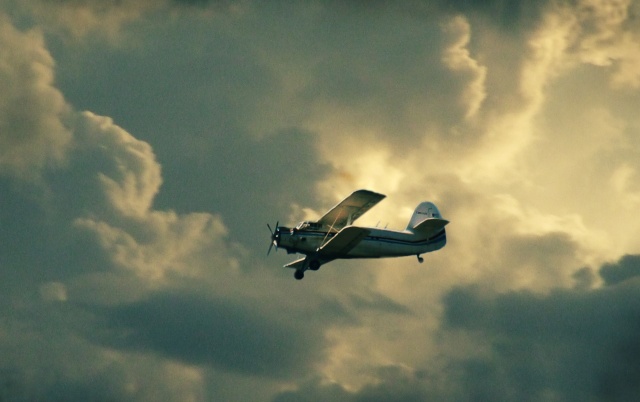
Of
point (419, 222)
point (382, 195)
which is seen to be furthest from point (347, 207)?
point (419, 222)

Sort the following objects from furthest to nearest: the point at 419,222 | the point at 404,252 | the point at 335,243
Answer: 1. the point at 419,222
2. the point at 404,252
3. the point at 335,243

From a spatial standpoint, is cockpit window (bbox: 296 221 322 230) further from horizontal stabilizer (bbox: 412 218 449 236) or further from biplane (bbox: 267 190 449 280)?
horizontal stabilizer (bbox: 412 218 449 236)

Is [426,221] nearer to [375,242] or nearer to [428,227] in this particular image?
[428,227]

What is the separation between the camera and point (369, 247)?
5459 centimetres

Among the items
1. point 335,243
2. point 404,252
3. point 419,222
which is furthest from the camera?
point 419,222

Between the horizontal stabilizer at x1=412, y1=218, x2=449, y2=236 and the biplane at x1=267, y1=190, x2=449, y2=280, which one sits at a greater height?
the horizontal stabilizer at x1=412, y1=218, x2=449, y2=236

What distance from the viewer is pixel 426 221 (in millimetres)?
55500

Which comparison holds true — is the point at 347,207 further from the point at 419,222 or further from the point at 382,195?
the point at 419,222

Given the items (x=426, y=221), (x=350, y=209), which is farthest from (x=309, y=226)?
(x=426, y=221)

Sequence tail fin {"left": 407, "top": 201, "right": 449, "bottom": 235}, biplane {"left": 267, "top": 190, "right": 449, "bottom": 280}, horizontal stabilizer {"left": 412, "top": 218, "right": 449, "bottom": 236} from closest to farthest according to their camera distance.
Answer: biplane {"left": 267, "top": 190, "right": 449, "bottom": 280} → tail fin {"left": 407, "top": 201, "right": 449, "bottom": 235} → horizontal stabilizer {"left": 412, "top": 218, "right": 449, "bottom": 236}

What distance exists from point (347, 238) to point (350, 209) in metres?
3.43

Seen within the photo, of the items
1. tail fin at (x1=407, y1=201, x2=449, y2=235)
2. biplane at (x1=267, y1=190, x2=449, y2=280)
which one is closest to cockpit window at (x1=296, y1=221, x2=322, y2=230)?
biplane at (x1=267, y1=190, x2=449, y2=280)

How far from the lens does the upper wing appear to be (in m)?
52.1

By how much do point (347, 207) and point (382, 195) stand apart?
2822 millimetres
